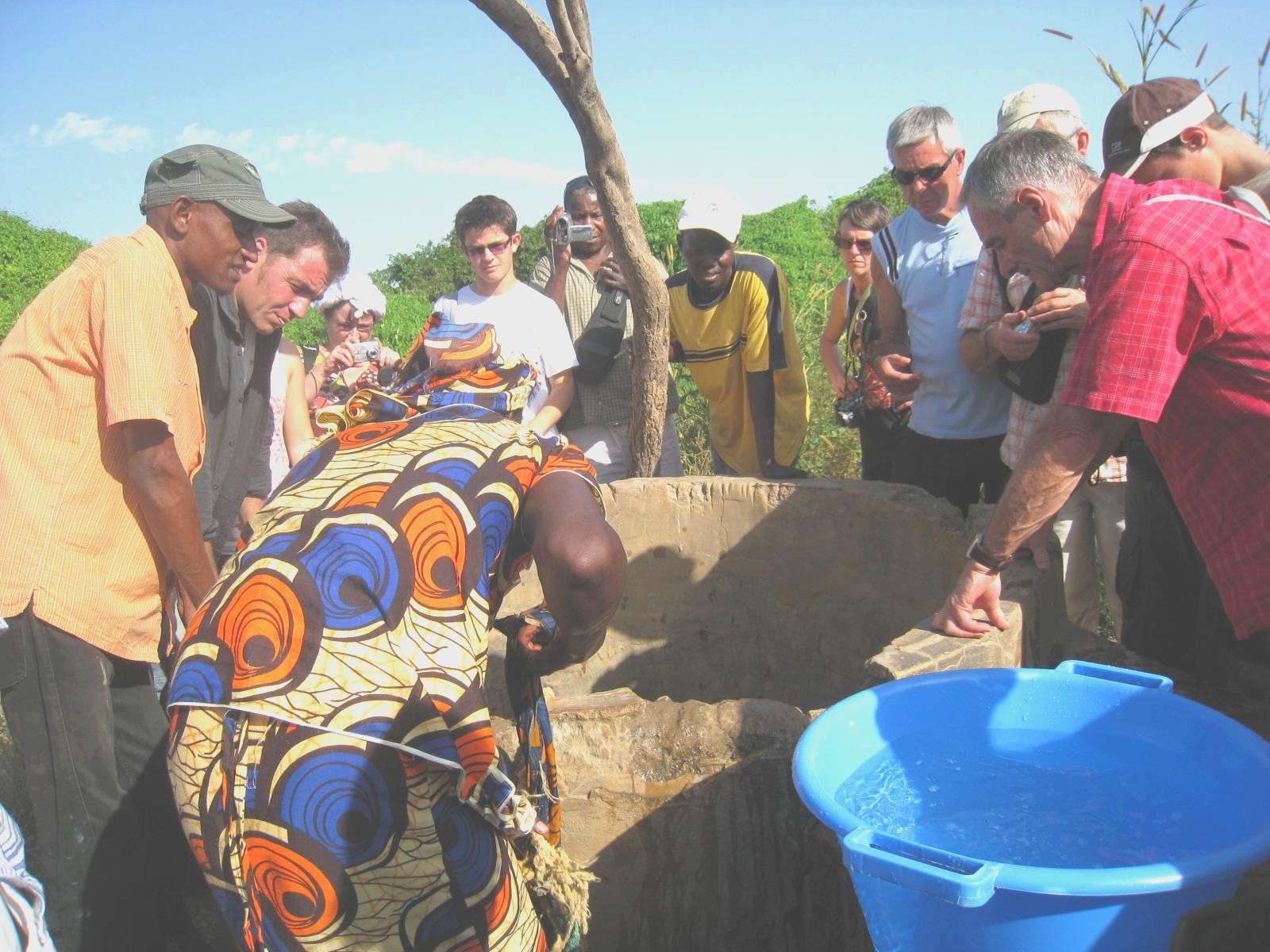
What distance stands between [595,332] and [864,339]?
1.02 m

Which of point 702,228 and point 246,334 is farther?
point 702,228

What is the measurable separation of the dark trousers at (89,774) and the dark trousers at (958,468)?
7.76 ft

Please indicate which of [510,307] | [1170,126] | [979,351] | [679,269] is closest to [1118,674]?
[1170,126]

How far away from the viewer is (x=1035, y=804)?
154 cm

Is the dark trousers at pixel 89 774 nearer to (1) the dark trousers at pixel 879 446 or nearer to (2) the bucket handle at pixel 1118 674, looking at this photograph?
(2) the bucket handle at pixel 1118 674

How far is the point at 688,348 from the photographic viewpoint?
4.02 metres

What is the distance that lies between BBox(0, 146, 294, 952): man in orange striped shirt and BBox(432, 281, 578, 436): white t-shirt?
4.42 feet

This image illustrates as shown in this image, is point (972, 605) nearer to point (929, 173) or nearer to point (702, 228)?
point (929, 173)

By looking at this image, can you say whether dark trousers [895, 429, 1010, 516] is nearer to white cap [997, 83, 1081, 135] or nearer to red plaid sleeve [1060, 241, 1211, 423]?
white cap [997, 83, 1081, 135]

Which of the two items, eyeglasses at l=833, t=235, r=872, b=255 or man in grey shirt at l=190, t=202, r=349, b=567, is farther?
eyeglasses at l=833, t=235, r=872, b=255

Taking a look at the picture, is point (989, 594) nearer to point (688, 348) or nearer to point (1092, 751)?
point (1092, 751)

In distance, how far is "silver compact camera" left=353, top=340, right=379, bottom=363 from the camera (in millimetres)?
4039

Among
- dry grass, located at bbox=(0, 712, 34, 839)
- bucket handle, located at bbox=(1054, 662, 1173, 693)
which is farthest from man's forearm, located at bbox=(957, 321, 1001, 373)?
dry grass, located at bbox=(0, 712, 34, 839)

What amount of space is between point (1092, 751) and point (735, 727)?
85 cm
